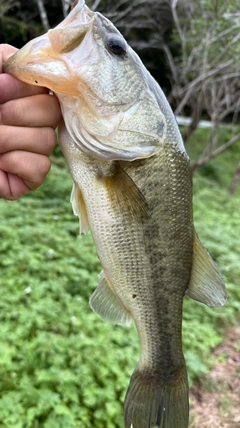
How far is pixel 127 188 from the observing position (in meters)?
1.64

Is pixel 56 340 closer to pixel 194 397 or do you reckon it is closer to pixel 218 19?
pixel 194 397

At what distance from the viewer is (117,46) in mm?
1569

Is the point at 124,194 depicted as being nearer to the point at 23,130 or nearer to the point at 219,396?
the point at 23,130

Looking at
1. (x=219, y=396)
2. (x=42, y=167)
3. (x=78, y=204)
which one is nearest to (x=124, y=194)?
(x=78, y=204)

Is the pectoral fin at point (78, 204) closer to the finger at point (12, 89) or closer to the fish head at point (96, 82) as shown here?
the fish head at point (96, 82)

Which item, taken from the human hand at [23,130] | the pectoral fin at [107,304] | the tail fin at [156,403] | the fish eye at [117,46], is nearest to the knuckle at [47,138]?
the human hand at [23,130]

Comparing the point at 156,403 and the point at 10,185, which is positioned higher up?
the point at 10,185

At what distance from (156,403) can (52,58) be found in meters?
1.63

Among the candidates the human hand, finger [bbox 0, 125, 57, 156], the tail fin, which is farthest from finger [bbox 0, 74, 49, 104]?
the tail fin

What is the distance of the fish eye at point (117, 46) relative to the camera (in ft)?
5.10

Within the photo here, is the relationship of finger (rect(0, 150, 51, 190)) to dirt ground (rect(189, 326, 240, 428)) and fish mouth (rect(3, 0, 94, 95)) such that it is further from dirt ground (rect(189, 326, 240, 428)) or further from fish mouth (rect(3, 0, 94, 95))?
dirt ground (rect(189, 326, 240, 428))

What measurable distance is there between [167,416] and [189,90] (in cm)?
862

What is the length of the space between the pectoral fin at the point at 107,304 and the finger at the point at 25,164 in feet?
2.03

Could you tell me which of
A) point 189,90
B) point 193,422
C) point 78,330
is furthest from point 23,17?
point 193,422
